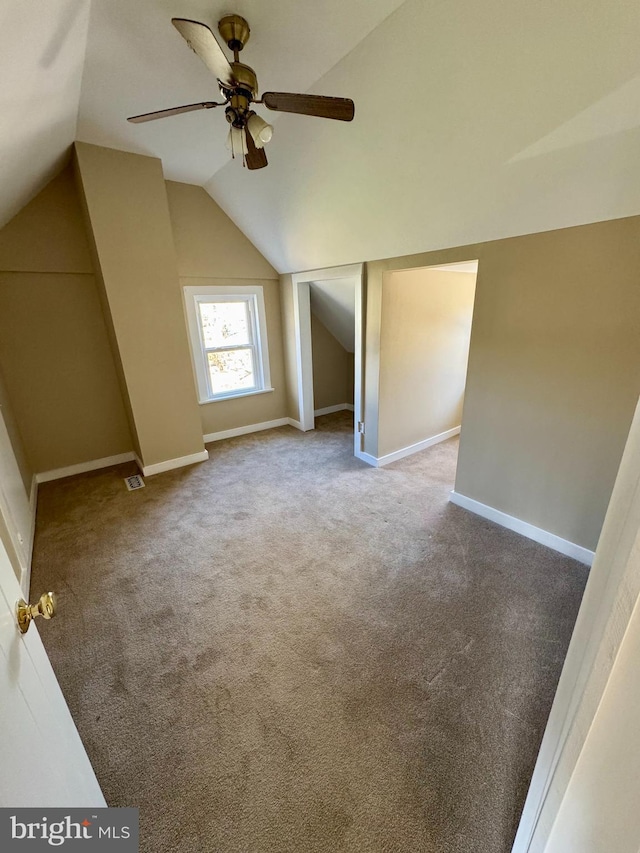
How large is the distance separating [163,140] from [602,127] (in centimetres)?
280

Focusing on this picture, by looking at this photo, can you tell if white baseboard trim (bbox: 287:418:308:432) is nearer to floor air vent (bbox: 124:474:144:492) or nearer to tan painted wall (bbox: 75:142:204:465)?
tan painted wall (bbox: 75:142:204:465)

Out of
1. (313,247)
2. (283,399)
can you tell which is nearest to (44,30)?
(313,247)

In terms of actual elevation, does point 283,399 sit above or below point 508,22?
below

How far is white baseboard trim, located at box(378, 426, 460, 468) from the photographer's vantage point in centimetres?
352

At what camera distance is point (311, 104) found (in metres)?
1.44

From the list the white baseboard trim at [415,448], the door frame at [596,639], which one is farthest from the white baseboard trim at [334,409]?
the door frame at [596,639]

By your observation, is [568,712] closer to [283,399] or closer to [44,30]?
[44,30]

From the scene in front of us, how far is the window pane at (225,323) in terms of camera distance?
12.9 feet

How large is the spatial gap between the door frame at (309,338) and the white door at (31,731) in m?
2.92

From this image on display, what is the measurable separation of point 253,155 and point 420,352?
2229 mm

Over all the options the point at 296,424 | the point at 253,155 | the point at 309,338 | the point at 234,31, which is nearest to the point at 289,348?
the point at 309,338

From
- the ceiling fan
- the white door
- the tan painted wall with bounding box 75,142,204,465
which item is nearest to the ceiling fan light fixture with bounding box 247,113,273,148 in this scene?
the ceiling fan

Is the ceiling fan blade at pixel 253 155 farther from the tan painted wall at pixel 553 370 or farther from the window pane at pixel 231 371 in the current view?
the window pane at pixel 231 371

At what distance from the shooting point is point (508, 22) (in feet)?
4.11
